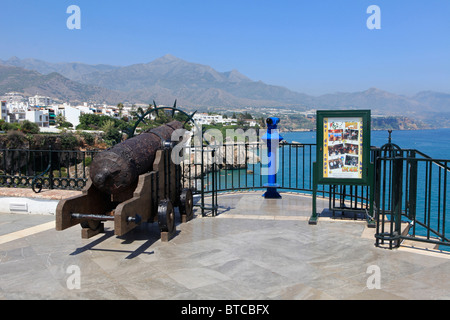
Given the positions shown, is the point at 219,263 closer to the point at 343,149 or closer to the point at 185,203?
the point at 185,203

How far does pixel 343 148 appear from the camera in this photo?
6.81 m

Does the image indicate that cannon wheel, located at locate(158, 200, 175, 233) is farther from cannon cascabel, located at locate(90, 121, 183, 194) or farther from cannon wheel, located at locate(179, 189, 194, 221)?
cannon wheel, located at locate(179, 189, 194, 221)

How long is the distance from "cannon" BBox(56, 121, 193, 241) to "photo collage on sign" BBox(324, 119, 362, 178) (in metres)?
2.76

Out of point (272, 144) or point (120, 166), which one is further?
point (272, 144)

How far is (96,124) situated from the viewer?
10781 centimetres

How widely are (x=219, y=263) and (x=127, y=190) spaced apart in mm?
1944

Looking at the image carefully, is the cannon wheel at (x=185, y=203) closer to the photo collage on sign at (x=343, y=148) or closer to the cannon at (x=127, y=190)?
the cannon at (x=127, y=190)

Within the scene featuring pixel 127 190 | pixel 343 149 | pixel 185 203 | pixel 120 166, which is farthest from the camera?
pixel 185 203

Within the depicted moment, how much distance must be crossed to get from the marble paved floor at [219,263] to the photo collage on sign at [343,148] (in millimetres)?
956

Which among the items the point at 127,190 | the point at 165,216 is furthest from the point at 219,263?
the point at 127,190

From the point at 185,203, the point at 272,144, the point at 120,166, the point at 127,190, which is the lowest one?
the point at 185,203

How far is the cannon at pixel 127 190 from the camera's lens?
5.26 metres

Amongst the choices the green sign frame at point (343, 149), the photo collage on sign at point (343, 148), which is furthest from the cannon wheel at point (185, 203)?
the photo collage on sign at point (343, 148)

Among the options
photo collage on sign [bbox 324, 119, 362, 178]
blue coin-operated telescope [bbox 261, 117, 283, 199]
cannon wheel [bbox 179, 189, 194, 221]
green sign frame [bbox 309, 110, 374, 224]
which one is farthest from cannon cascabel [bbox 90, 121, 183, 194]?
blue coin-operated telescope [bbox 261, 117, 283, 199]
